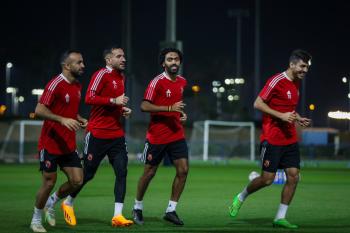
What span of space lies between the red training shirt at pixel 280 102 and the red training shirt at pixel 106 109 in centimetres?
207

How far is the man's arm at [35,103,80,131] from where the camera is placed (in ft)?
32.9

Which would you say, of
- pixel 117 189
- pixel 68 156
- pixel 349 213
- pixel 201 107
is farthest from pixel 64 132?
pixel 201 107

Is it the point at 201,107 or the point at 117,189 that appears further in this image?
the point at 201,107

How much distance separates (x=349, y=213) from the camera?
13461mm

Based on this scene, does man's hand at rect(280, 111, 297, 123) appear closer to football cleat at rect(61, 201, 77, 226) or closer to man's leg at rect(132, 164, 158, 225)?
man's leg at rect(132, 164, 158, 225)

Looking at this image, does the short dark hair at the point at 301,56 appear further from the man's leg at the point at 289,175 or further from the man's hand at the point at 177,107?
the man's hand at the point at 177,107

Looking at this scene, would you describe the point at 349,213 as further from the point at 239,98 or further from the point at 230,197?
the point at 239,98

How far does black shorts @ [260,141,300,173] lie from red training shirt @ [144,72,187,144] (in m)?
1.38

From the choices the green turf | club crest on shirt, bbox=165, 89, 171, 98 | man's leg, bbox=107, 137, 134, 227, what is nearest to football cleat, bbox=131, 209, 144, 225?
the green turf

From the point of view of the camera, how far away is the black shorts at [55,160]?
10.8 m

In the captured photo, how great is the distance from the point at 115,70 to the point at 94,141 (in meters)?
1.06

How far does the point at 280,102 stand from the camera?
1162 centimetres

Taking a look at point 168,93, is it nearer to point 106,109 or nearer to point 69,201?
point 106,109

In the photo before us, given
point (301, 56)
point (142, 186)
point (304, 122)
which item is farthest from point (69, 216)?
point (301, 56)
